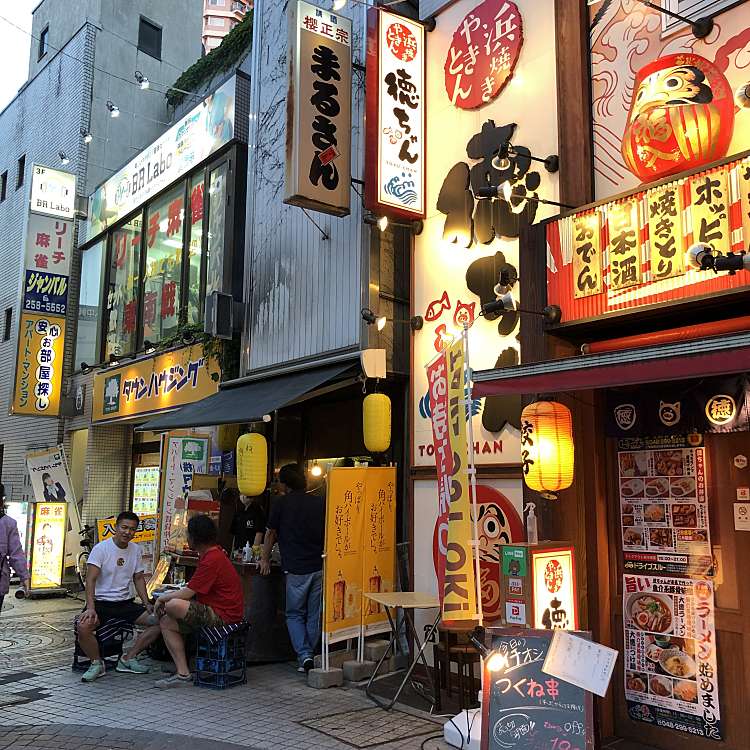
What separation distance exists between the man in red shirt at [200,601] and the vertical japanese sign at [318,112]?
375 cm

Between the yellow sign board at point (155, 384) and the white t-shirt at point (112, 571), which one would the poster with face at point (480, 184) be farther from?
the yellow sign board at point (155, 384)

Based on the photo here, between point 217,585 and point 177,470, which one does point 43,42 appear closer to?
point 177,470

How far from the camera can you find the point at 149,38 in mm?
19500

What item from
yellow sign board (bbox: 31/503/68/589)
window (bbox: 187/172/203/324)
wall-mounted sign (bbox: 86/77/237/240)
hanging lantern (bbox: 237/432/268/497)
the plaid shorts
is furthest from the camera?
yellow sign board (bbox: 31/503/68/589)

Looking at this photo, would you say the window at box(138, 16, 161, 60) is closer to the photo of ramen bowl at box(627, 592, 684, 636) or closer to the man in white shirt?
the man in white shirt

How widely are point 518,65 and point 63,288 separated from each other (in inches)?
491

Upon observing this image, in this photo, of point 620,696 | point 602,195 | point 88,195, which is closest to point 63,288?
point 88,195

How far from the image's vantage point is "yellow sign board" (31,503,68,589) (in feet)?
43.6

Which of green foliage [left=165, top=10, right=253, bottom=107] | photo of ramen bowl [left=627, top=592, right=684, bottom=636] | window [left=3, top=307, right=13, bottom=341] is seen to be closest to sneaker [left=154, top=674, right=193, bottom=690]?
photo of ramen bowl [left=627, top=592, right=684, bottom=636]

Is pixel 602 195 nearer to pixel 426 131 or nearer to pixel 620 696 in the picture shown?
pixel 426 131

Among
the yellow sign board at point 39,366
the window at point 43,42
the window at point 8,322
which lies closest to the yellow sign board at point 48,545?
the yellow sign board at point 39,366

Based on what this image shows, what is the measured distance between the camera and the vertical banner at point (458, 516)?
5.29 m

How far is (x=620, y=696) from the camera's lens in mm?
5926

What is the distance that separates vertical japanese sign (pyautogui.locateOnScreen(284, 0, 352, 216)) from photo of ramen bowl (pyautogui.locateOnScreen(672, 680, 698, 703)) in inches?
223
